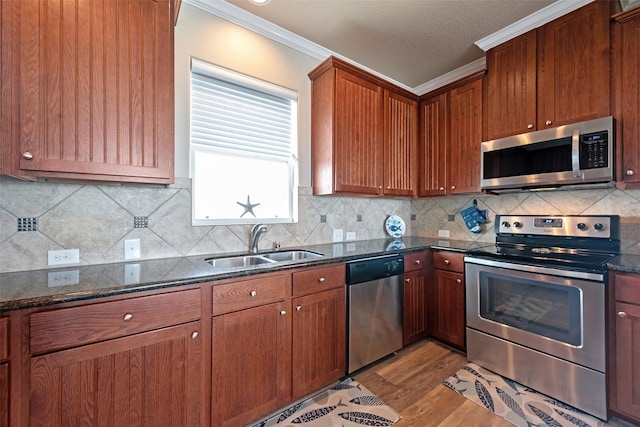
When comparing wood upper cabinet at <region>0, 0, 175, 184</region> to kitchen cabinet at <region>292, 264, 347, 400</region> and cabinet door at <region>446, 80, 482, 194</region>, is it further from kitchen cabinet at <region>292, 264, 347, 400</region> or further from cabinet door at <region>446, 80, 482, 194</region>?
cabinet door at <region>446, 80, 482, 194</region>

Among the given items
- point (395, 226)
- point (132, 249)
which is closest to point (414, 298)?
point (395, 226)

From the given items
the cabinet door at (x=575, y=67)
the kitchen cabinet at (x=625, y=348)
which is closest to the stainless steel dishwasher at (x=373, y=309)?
the kitchen cabinet at (x=625, y=348)

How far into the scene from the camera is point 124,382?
1.17m

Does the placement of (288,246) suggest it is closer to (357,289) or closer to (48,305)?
(357,289)

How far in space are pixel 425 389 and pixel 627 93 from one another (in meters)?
2.32

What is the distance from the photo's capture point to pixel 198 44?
195 centimetres

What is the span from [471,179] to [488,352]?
4.73 ft

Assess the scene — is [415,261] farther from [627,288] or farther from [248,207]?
[248,207]

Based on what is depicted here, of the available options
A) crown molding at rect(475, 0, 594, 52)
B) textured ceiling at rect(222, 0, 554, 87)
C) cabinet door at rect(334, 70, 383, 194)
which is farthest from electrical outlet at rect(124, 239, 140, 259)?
crown molding at rect(475, 0, 594, 52)

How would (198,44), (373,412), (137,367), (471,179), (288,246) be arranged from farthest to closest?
(471,179) < (288,246) < (198,44) < (373,412) < (137,367)

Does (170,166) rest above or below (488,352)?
above

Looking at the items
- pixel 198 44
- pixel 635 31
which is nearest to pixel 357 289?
pixel 198 44

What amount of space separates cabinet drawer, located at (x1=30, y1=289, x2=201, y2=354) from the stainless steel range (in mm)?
2038

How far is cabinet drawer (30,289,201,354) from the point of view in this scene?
1.02 meters
